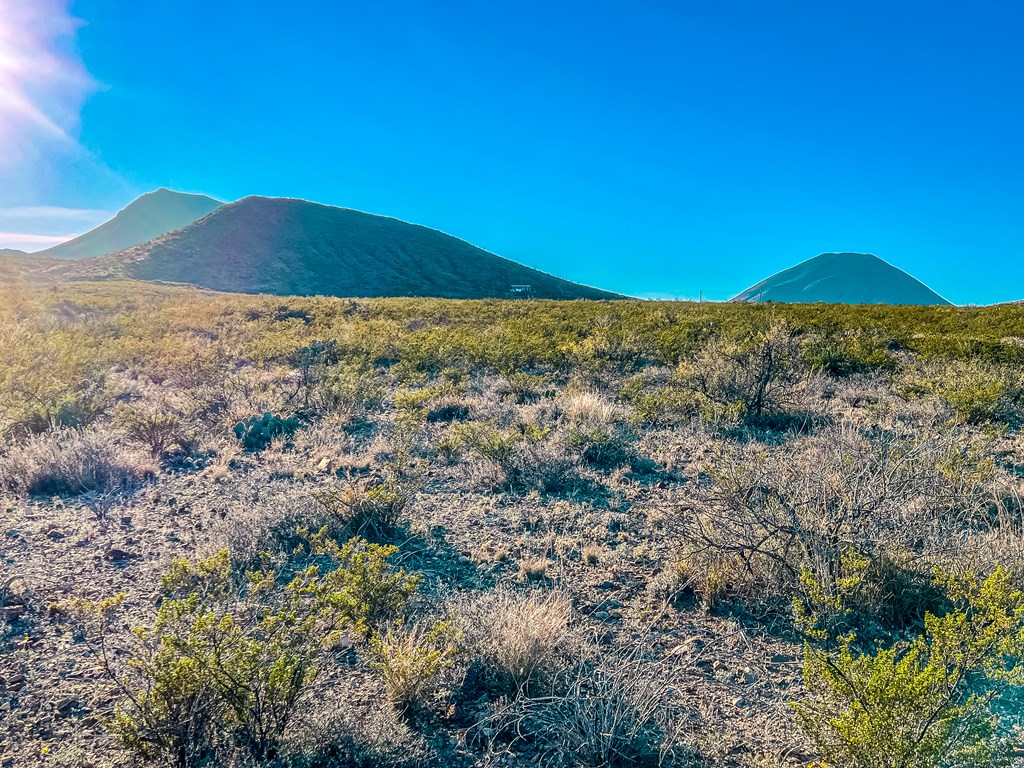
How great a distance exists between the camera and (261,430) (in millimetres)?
7172

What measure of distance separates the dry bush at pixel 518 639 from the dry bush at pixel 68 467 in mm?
4339

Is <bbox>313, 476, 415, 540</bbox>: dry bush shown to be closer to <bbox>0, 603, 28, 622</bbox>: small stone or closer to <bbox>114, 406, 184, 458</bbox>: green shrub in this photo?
<bbox>0, 603, 28, 622</bbox>: small stone

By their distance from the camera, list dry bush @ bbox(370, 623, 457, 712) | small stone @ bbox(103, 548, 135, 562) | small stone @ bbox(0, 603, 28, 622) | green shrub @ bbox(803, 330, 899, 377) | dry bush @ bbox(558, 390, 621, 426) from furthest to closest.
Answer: green shrub @ bbox(803, 330, 899, 377)
dry bush @ bbox(558, 390, 621, 426)
small stone @ bbox(103, 548, 135, 562)
small stone @ bbox(0, 603, 28, 622)
dry bush @ bbox(370, 623, 457, 712)

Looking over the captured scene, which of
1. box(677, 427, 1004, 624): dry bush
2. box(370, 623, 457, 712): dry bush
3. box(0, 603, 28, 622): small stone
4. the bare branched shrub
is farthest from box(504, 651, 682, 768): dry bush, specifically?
the bare branched shrub

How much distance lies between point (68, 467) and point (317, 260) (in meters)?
77.3

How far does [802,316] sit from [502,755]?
20.4 metres

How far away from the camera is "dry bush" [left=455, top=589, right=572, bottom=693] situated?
283cm

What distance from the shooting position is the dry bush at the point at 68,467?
5449 millimetres

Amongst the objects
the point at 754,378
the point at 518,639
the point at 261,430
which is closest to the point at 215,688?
the point at 518,639

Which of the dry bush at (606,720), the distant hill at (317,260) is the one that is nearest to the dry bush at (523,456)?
the dry bush at (606,720)

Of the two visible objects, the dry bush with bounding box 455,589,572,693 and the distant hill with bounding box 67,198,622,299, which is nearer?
the dry bush with bounding box 455,589,572,693

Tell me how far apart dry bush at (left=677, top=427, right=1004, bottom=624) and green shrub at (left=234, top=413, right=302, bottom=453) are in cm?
517

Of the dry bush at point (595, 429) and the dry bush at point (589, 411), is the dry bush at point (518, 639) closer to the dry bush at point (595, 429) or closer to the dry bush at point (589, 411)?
the dry bush at point (595, 429)

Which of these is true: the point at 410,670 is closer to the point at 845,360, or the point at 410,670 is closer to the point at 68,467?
the point at 68,467
